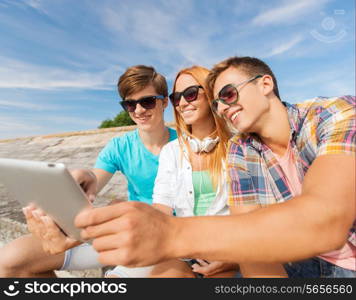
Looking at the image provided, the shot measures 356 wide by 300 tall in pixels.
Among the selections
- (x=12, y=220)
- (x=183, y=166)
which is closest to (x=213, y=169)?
(x=183, y=166)

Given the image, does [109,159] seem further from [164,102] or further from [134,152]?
[164,102]

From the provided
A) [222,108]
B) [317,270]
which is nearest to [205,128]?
[222,108]

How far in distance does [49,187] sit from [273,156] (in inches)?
50.4

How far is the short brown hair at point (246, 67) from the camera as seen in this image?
186 cm

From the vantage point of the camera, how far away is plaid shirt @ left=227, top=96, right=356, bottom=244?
1281 millimetres

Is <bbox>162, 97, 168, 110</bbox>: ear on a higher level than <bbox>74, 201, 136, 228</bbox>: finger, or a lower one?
higher

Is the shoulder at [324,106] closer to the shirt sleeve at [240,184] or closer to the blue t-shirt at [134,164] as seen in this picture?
the shirt sleeve at [240,184]

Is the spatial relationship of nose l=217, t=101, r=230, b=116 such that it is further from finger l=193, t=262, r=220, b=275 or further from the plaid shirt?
finger l=193, t=262, r=220, b=275

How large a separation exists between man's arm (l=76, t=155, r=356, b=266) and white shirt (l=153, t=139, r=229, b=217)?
1153 millimetres

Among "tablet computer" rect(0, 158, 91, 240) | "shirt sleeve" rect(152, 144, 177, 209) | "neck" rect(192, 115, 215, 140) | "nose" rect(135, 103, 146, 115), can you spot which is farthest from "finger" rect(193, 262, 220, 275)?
"nose" rect(135, 103, 146, 115)

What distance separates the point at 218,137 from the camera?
2.23 metres

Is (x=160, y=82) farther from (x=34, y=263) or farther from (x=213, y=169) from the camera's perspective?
(x=34, y=263)

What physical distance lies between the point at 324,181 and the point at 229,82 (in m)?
1.14

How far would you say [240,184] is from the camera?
5.06ft
